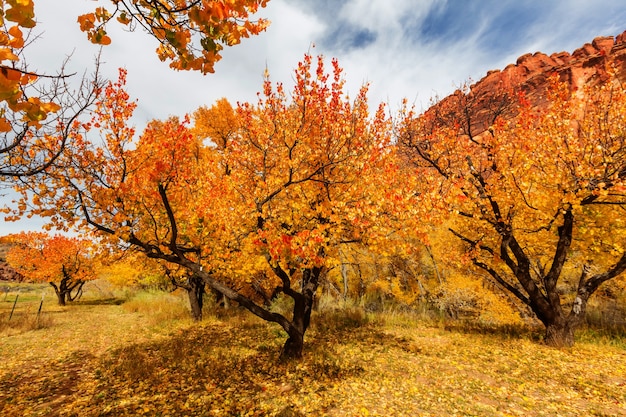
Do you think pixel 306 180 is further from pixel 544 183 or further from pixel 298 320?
pixel 544 183

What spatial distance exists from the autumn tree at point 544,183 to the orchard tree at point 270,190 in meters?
3.18

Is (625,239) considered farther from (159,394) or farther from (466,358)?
(159,394)

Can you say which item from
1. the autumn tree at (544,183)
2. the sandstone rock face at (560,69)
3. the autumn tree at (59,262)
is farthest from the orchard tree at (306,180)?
the sandstone rock face at (560,69)

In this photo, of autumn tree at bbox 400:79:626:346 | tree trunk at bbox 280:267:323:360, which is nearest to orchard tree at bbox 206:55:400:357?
tree trunk at bbox 280:267:323:360

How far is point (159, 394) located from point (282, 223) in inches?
237

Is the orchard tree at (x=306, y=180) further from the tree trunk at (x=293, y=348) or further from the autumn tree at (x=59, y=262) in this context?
the autumn tree at (x=59, y=262)

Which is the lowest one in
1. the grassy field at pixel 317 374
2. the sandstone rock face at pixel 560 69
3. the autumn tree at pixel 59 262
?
the grassy field at pixel 317 374

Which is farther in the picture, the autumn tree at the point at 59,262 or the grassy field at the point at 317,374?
the autumn tree at the point at 59,262

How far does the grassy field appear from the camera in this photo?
7.13 meters

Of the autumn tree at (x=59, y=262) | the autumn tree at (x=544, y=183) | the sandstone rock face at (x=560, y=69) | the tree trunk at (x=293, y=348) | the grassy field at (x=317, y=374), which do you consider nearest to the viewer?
the grassy field at (x=317, y=374)

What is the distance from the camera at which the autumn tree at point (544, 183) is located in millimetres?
9922

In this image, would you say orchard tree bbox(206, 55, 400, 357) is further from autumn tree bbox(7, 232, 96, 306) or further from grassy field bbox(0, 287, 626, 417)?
autumn tree bbox(7, 232, 96, 306)

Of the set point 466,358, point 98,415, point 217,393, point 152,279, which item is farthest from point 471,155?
point 152,279

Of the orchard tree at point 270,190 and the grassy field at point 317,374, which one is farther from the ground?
the orchard tree at point 270,190
